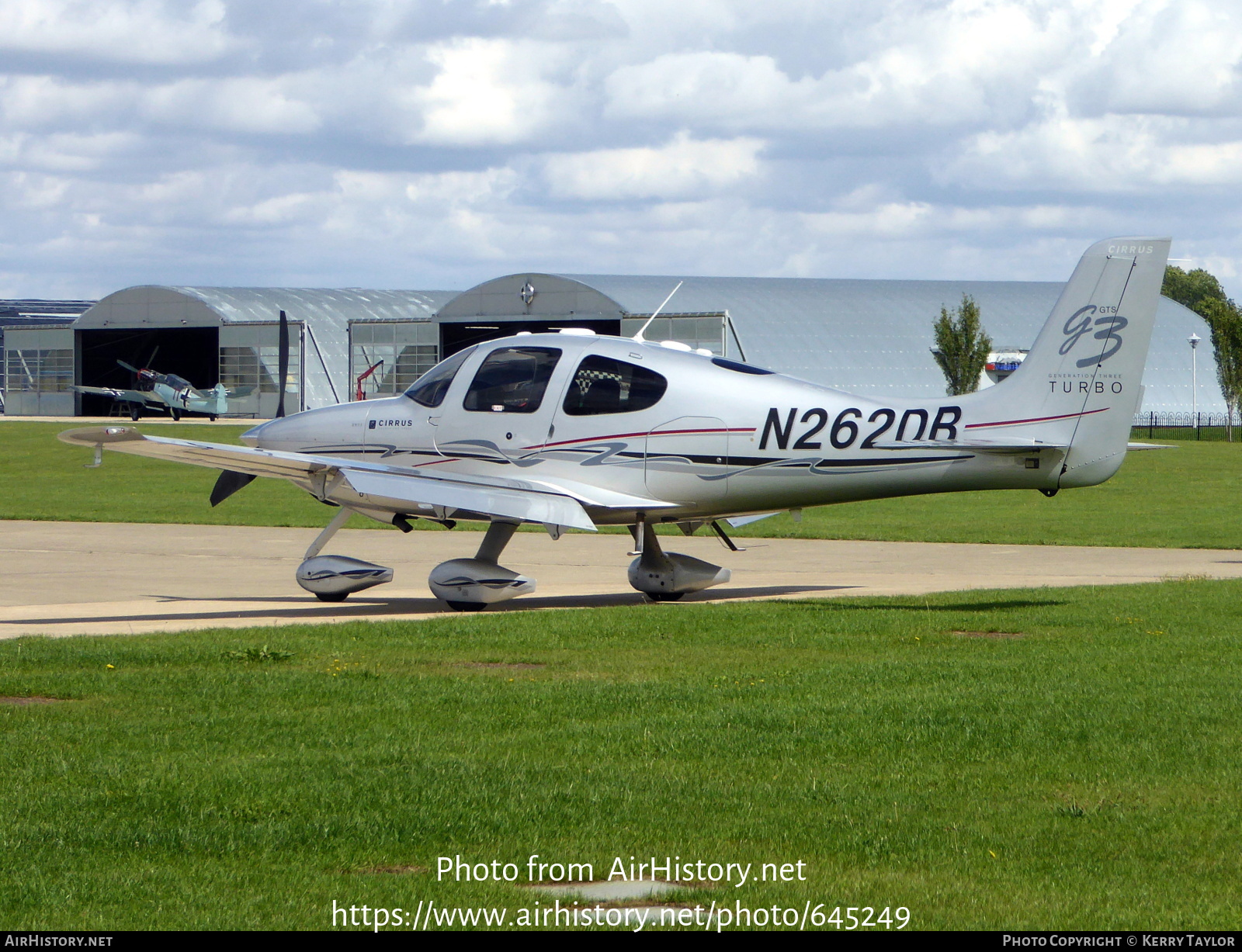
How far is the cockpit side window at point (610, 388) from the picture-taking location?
15.5m

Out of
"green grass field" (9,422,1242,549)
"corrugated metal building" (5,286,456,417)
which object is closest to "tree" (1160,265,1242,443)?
"green grass field" (9,422,1242,549)

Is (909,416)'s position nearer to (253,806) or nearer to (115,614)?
(115,614)

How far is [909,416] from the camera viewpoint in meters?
14.8

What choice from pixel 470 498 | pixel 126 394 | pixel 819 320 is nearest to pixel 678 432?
pixel 470 498

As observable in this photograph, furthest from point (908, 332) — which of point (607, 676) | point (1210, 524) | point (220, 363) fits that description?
point (607, 676)

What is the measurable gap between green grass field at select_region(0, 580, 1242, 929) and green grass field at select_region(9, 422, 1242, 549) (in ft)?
47.4

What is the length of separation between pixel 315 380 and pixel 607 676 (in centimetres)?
7123

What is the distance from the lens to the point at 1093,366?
47.2 feet

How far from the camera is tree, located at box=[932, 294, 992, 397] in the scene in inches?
2955

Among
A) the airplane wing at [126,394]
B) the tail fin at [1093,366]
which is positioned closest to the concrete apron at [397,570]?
the tail fin at [1093,366]

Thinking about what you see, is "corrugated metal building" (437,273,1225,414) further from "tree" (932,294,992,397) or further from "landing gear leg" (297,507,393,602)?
"landing gear leg" (297,507,393,602)

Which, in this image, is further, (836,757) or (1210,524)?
(1210,524)

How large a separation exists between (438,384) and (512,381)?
0.93 metres

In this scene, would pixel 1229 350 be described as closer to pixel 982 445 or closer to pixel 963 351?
pixel 963 351
